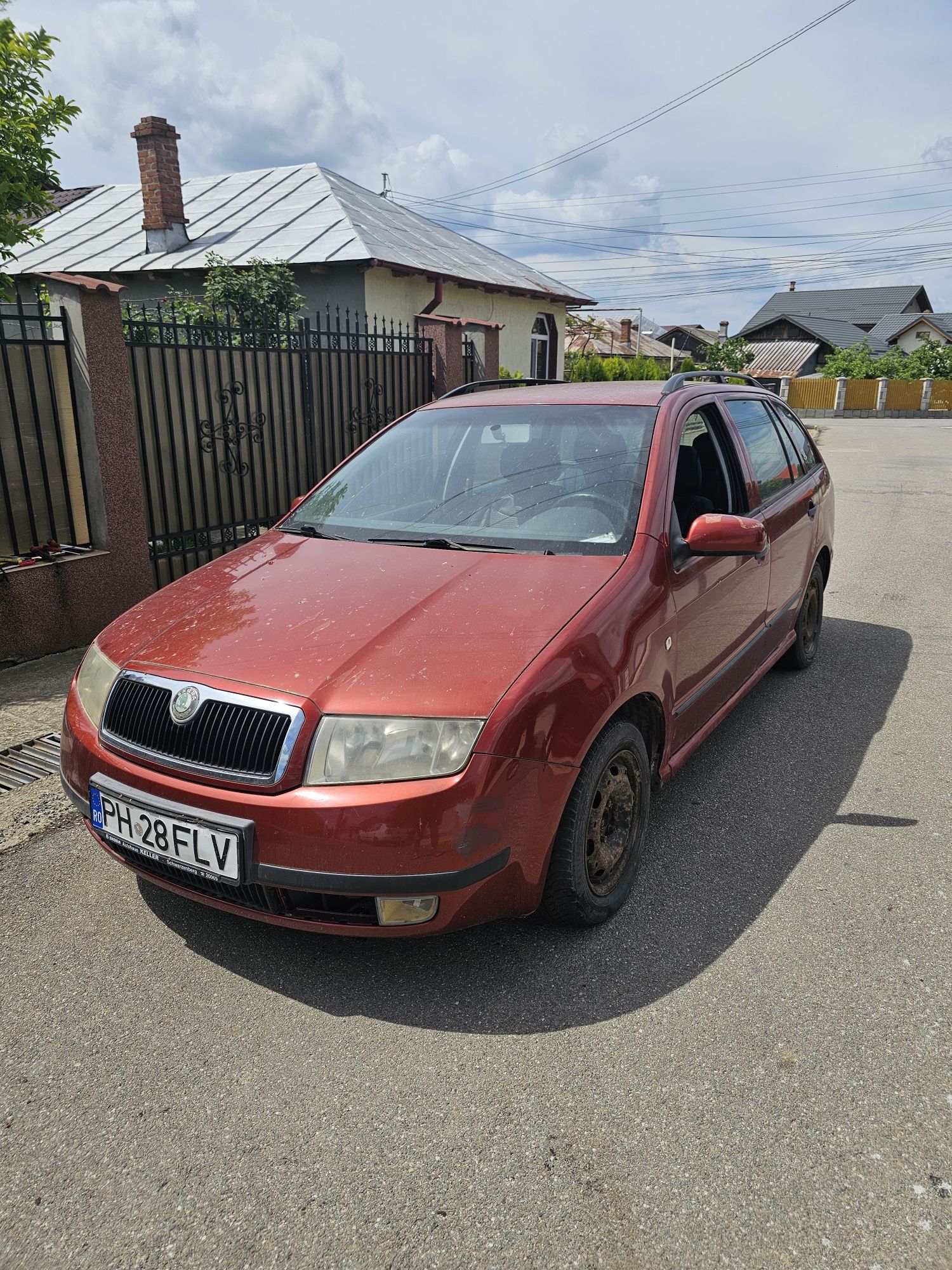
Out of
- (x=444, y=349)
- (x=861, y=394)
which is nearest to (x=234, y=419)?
(x=444, y=349)

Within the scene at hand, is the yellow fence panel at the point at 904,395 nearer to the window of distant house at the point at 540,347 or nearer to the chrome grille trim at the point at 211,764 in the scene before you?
the window of distant house at the point at 540,347

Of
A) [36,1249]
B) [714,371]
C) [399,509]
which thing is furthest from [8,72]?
[36,1249]

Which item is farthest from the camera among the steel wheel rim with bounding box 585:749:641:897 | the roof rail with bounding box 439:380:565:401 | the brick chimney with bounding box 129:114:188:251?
the brick chimney with bounding box 129:114:188:251

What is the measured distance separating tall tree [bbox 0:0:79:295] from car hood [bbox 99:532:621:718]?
3.76 m

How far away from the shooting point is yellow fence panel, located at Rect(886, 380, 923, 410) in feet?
149

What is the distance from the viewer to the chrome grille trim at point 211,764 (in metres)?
2.33

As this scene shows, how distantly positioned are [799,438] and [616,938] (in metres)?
3.63

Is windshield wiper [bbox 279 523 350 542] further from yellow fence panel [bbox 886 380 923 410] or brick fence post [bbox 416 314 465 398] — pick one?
yellow fence panel [bbox 886 380 923 410]

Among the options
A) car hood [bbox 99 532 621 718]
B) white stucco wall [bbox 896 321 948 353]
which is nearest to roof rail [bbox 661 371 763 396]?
car hood [bbox 99 532 621 718]

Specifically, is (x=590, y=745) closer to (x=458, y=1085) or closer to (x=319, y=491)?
(x=458, y=1085)

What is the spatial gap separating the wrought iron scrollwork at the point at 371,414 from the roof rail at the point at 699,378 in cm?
469

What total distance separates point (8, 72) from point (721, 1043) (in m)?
6.65

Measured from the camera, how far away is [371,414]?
29.8 ft

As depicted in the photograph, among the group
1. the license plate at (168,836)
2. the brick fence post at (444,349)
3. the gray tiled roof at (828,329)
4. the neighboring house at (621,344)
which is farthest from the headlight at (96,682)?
the gray tiled roof at (828,329)
